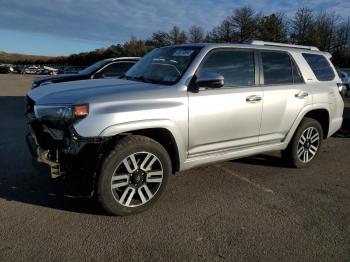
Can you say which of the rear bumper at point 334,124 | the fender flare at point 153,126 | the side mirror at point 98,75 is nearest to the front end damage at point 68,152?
the fender flare at point 153,126

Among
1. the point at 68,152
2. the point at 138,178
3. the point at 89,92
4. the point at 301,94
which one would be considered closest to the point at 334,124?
the point at 301,94

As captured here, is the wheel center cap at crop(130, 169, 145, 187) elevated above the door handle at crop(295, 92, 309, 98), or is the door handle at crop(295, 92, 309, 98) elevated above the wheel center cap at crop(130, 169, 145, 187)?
the door handle at crop(295, 92, 309, 98)

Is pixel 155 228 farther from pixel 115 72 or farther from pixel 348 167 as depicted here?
pixel 115 72

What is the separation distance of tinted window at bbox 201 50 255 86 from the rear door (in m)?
0.23

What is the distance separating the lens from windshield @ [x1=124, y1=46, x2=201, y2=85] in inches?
191

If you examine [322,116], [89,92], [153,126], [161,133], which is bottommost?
[322,116]

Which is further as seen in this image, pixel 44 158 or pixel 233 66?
pixel 233 66

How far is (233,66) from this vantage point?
5.19m

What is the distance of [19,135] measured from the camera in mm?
8234

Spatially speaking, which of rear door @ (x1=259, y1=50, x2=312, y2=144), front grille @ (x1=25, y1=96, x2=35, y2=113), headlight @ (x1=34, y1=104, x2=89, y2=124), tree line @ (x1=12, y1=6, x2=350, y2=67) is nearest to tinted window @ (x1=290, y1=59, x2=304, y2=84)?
rear door @ (x1=259, y1=50, x2=312, y2=144)

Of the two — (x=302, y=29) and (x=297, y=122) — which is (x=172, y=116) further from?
(x=302, y=29)

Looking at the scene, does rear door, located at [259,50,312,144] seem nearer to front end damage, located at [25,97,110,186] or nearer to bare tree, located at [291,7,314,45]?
front end damage, located at [25,97,110,186]

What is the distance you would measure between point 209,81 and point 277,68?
5.32ft

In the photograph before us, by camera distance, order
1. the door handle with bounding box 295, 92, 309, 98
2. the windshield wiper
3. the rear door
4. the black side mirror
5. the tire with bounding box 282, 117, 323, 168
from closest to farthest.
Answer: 1. the black side mirror
2. the windshield wiper
3. the rear door
4. the door handle with bounding box 295, 92, 309, 98
5. the tire with bounding box 282, 117, 323, 168
